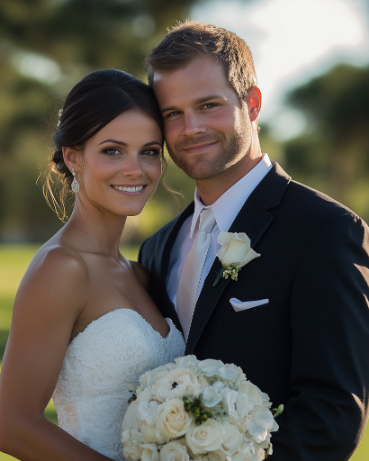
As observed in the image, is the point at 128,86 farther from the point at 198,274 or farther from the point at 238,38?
the point at 198,274

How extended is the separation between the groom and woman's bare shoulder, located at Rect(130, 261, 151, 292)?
6 cm

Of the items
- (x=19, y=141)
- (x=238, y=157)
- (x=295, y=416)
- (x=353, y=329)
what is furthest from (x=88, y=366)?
(x=19, y=141)

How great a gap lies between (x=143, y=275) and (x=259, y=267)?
1137 mm

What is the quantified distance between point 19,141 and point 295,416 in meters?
31.0

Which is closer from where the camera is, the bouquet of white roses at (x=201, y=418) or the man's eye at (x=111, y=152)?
the bouquet of white roses at (x=201, y=418)

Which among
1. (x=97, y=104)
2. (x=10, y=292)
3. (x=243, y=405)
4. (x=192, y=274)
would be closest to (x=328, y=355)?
(x=243, y=405)

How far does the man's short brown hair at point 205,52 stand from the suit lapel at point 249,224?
2.51ft

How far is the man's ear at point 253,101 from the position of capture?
3.97 meters

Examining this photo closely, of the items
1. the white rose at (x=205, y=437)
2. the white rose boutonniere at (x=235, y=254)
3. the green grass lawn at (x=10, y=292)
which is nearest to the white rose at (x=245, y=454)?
the white rose at (x=205, y=437)

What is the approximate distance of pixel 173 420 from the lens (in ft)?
7.52

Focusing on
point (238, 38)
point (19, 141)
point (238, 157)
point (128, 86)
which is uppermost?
point (238, 38)

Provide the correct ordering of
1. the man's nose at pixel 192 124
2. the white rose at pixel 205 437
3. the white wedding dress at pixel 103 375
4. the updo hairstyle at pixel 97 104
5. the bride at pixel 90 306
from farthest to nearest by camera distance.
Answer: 1. the man's nose at pixel 192 124
2. the updo hairstyle at pixel 97 104
3. the white wedding dress at pixel 103 375
4. the bride at pixel 90 306
5. the white rose at pixel 205 437

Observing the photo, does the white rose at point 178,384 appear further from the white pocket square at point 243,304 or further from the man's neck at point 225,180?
the man's neck at point 225,180

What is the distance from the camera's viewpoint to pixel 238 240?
308 centimetres
